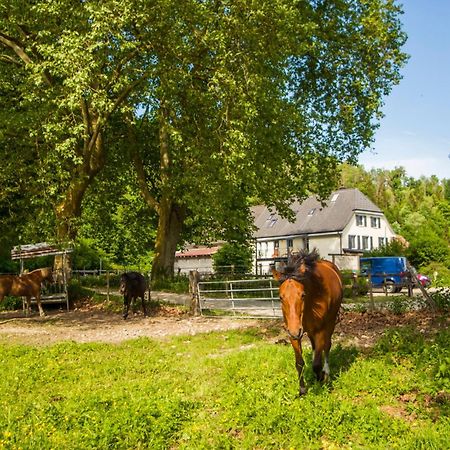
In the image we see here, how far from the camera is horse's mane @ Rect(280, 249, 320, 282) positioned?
8.39m

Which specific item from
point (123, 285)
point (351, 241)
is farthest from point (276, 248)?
point (123, 285)

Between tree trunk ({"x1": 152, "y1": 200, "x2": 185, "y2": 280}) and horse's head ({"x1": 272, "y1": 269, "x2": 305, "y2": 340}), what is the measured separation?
82.6 ft

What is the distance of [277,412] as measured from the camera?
8.05 m

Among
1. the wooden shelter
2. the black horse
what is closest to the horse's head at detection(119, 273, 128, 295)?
the black horse

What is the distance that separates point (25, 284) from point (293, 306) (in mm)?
16559

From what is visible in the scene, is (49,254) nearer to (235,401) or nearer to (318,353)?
(235,401)

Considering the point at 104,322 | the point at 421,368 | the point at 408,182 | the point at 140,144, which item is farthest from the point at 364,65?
the point at 408,182

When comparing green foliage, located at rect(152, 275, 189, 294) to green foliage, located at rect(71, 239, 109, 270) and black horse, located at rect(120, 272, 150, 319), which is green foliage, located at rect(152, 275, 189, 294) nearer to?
black horse, located at rect(120, 272, 150, 319)

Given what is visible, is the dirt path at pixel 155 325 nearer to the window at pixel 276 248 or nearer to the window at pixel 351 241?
the window at pixel 351 241

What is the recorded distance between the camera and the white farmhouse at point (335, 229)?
211 ft

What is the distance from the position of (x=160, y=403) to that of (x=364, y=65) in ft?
87.7

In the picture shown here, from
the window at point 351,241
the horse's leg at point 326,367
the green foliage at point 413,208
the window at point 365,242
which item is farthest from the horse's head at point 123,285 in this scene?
the window at point 365,242

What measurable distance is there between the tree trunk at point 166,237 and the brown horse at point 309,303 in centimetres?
2390

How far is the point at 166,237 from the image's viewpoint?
33.8m
